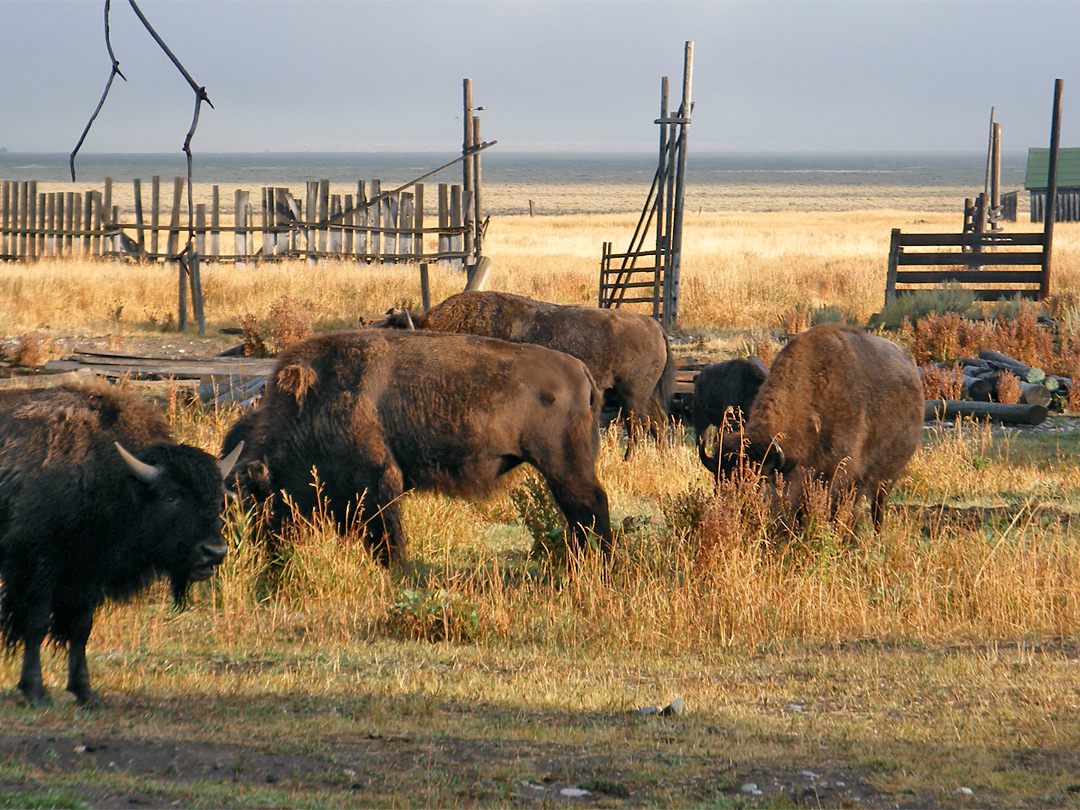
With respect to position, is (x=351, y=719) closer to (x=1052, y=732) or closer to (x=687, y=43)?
(x=1052, y=732)

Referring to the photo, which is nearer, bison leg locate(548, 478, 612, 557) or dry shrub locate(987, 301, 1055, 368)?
bison leg locate(548, 478, 612, 557)

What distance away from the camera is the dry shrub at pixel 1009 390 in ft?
44.8

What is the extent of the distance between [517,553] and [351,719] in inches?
144

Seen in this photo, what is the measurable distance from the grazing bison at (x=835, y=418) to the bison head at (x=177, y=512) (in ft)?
11.5

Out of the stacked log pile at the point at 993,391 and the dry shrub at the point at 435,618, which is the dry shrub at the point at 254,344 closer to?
the stacked log pile at the point at 993,391

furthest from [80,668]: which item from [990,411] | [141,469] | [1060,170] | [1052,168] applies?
[1060,170]

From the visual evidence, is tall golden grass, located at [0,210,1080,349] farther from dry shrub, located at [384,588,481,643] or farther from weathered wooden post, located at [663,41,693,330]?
dry shrub, located at [384,588,481,643]

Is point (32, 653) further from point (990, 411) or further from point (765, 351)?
point (765, 351)

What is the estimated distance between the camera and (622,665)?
6258 millimetres

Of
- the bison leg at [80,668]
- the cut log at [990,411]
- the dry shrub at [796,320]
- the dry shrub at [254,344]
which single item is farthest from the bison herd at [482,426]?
the dry shrub at [796,320]

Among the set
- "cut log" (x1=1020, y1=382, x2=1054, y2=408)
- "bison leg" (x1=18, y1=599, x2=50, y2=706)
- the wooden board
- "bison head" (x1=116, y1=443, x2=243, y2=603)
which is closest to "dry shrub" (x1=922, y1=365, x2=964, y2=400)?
"cut log" (x1=1020, y1=382, x2=1054, y2=408)

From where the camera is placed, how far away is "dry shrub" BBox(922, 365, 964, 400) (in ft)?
46.1

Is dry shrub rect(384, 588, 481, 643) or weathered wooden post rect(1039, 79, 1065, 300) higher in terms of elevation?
weathered wooden post rect(1039, 79, 1065, 300)

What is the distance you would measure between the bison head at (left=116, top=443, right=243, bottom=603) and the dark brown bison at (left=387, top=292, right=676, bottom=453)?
6.70 meters
